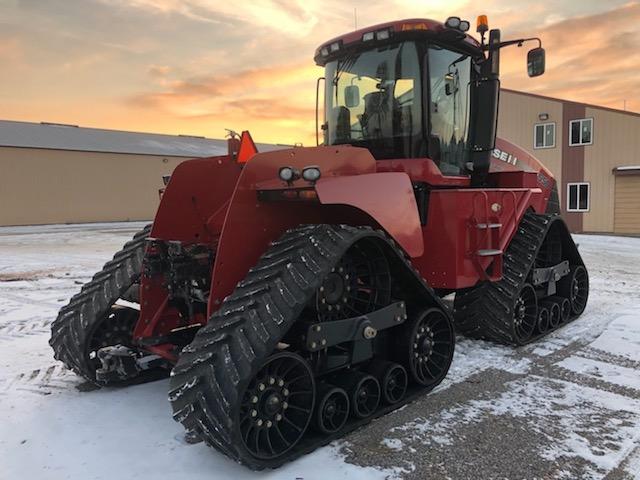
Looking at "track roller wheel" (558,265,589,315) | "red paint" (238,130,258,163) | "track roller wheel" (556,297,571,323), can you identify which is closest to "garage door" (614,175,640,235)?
"track roller wheel" (558,265,589,315)

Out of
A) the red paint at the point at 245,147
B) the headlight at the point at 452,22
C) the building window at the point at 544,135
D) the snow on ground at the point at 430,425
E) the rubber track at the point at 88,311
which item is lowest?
the snow on ground at the point at 430,425

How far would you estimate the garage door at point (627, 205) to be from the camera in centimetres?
2050

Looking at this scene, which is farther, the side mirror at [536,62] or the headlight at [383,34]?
the side mirror at [536,62]

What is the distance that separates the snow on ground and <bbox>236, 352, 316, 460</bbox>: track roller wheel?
162 mm

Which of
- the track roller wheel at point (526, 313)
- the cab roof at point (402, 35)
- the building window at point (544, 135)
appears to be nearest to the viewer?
the cab roof at point (402, 35)

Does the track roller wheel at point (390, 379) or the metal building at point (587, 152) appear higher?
the metal building at point (587, 152)

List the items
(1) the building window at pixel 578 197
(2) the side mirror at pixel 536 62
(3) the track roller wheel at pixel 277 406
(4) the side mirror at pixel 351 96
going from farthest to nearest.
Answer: (1) the building window at pixel 578 197
(2) the side mirror at pixel 536 62
(4) the side mirror at pixel 351 96
(3) the track roller wheel at pixel 277 406

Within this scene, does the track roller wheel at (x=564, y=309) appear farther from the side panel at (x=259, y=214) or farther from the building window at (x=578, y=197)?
the building window at (x=578, y=197)

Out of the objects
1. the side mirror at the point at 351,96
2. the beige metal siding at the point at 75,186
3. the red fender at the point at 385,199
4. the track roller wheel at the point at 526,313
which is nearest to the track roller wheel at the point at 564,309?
the track roller wheel at the point at 526,313

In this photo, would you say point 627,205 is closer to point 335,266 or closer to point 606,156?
point 606,156

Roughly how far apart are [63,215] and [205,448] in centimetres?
3097

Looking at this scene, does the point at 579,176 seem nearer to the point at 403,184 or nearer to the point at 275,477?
the point at 403,184

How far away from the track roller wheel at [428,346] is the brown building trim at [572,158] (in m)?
19.5

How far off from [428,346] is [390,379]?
0.53m
